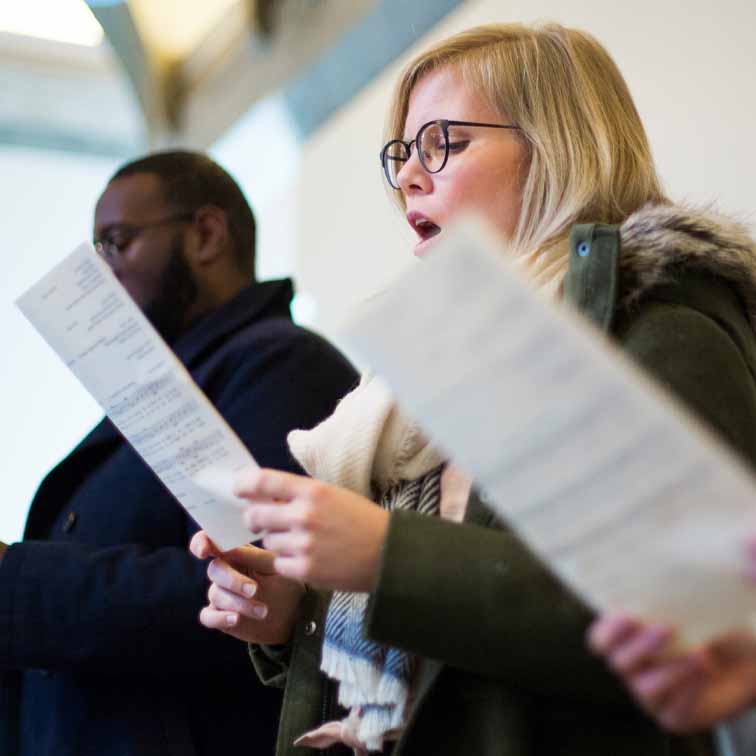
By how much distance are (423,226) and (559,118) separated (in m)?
0.20

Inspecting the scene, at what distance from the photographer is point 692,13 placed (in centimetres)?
188

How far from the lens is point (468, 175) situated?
122cm

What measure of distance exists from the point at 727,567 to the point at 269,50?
3.30 meters

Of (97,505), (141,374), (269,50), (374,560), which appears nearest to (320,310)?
(269,50)

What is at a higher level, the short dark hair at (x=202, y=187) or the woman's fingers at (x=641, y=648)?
the short dark hair at (x=202, y=187)

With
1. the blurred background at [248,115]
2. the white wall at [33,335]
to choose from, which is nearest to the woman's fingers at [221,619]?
the blurred background at [248,115]

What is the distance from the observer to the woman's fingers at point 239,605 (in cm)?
112

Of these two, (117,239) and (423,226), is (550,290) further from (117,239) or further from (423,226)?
(117,239)

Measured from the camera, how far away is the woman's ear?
6.05 ft

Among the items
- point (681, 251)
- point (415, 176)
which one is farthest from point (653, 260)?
point (415, 176)

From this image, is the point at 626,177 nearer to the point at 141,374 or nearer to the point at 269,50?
the point at 141,374

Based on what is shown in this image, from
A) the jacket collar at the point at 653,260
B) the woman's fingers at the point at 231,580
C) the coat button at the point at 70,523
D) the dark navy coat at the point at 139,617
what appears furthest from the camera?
the coat button at the point at 70,523

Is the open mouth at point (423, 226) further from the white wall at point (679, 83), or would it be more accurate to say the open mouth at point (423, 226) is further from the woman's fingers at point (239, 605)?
the woman's fingers at point (239, 605)

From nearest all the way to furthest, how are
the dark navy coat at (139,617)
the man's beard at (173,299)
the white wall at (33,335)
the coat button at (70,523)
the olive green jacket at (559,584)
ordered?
1. the olive green jacket at (559,584)
2. the dark navy coat at (139,617)
3. the coat button at (70,523)
4. the man's beard at (173,299)
5. the white wall at (33,335)
